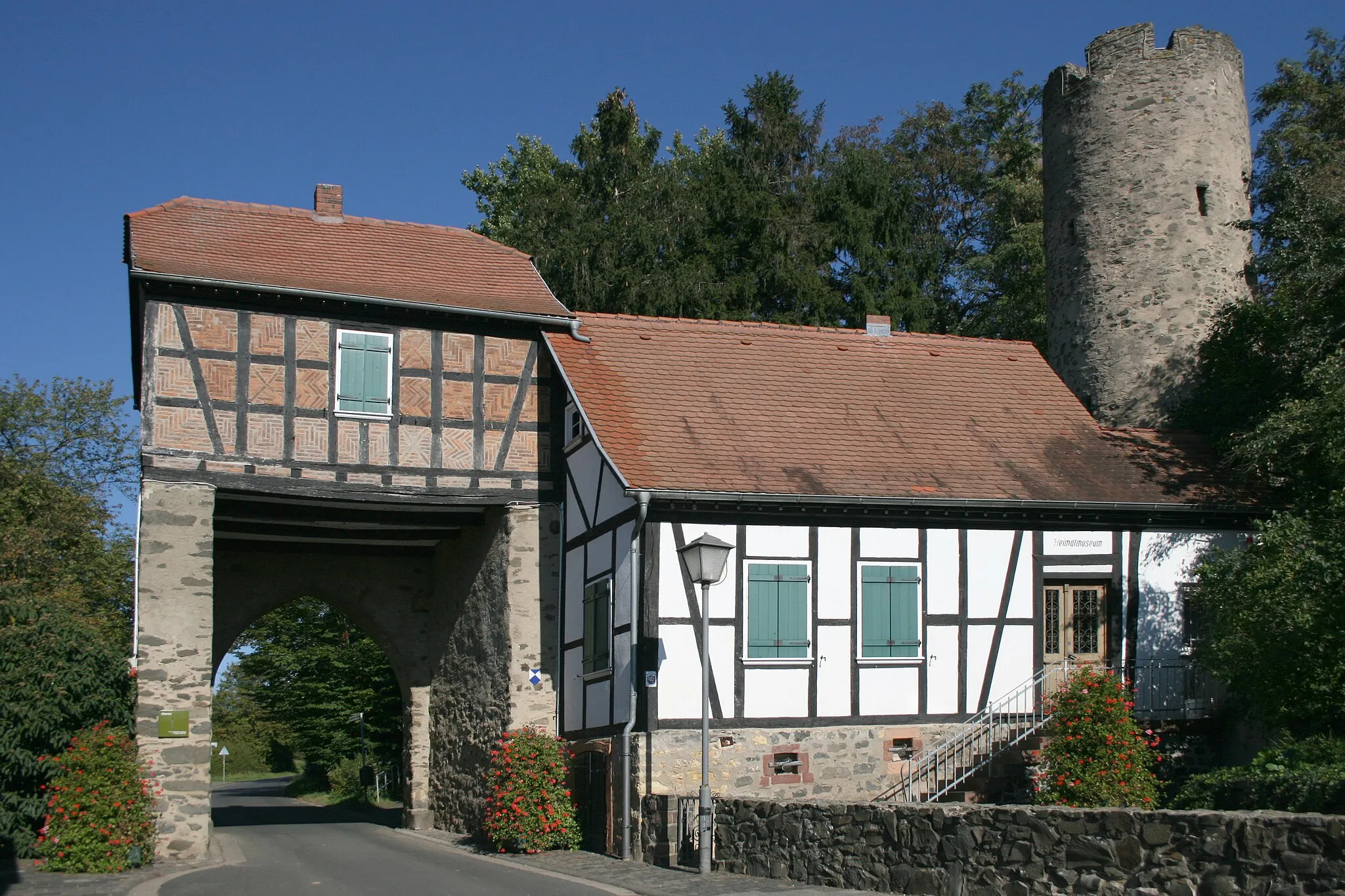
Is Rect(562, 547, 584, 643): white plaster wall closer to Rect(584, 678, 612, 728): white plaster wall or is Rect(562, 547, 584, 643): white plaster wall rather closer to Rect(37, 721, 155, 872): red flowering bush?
Rect(584, 678, 612, 728): white plaster wall

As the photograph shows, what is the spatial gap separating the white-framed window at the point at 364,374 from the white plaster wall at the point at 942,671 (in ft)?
24.9

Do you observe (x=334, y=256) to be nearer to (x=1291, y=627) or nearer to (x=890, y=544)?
(x=890, y=544)

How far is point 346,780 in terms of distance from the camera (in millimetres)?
36125

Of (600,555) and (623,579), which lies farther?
(600,555)

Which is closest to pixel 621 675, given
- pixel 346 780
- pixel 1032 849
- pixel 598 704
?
pixel 598 704

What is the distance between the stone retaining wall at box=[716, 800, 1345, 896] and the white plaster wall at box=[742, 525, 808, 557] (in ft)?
12.5

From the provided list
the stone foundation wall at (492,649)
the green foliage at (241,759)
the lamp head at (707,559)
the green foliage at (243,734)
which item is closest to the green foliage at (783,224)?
the stone foundation wall at (492,649)

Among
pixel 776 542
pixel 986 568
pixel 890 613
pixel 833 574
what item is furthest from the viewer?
pixel 986 568

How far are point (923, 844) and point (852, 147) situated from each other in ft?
86.7

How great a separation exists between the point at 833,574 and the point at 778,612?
2.75 ft

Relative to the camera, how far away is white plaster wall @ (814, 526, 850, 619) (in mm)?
16922

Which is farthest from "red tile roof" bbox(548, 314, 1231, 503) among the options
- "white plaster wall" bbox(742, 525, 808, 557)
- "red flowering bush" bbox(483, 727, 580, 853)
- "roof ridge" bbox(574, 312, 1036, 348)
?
"red flowering bush" bbox(483, 727, 580, 853)

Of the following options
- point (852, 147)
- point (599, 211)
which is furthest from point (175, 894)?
point (852, 147)

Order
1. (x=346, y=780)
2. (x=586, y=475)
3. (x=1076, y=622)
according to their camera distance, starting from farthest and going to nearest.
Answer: (x=346, y=780)
(x=586, y=475)
(x=1076, y=622)
